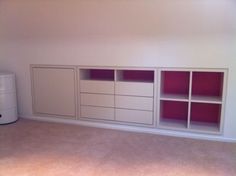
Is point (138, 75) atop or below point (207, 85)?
atop

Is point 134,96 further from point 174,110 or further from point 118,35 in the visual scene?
point 118,35

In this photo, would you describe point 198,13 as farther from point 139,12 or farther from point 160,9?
point 139,12

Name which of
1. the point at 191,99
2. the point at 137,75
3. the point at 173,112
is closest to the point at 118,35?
the point at 137,75

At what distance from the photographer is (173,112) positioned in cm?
361

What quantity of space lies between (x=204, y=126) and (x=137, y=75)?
3.84ft

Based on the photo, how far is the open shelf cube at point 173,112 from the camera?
3.49 meters

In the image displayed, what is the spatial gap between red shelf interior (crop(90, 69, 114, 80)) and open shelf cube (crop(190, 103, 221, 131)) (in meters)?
1.29

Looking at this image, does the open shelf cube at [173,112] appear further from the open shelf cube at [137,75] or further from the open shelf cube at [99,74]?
the open shelf cube at [99,74]

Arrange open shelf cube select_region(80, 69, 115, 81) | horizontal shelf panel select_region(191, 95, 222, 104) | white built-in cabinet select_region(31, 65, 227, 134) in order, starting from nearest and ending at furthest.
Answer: horizontal shelf panel select_region(191, 95, 222, 104) → white built-in cabinet select_region(31, 65, 227, 134) → open shelf cube select_region(80, 69, 115, 81)

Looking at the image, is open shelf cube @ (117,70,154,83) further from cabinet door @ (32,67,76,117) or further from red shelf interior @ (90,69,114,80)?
cabinet door @ (32,67,76,117)

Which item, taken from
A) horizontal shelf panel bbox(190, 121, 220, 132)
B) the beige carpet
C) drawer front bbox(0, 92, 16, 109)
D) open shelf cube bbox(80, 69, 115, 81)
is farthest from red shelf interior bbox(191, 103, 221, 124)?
drawer front bbox(0, 92, 16, 109)

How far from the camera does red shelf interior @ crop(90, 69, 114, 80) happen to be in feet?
12.4

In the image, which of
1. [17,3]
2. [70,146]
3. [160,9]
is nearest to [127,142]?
[70,146]

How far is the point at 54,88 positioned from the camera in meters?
3.74
